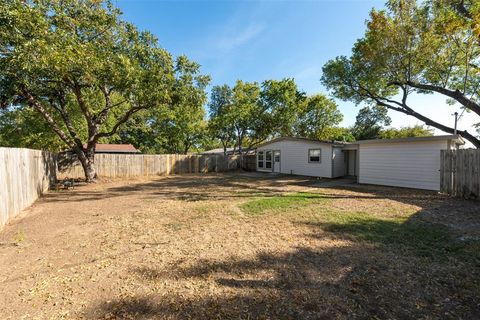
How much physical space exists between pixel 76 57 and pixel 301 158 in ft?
46.7

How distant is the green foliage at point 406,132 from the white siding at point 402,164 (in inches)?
876

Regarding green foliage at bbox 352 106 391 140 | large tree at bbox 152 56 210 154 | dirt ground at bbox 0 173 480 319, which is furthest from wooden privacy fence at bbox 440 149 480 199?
green foliage at bbox 352 106 391 140

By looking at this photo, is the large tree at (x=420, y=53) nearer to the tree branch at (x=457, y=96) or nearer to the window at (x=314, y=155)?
the tree branch at (x=457, y=96)

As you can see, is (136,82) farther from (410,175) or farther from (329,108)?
(329,108)

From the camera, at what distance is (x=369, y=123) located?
124 feet

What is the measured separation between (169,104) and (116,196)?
592 cm

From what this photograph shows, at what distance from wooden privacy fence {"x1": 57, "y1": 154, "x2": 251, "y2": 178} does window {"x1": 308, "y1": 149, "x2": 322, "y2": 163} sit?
7328 mm

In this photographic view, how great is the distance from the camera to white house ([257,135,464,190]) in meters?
10.8

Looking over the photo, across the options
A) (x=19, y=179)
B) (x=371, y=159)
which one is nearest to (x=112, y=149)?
(x=19, y=179)

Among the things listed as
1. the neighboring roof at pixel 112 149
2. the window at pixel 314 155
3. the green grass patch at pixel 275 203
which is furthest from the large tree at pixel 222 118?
the green grass patch at pixel 275 203

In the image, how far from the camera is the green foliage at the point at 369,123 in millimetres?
36250

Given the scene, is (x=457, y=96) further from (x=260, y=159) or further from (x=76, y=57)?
(x=76, y=57)

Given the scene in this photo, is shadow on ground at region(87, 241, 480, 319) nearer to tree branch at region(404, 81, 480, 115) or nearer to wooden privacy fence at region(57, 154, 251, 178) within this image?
tree branch at region(404, 81, 480, 115)

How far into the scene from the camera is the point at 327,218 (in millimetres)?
6270
